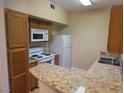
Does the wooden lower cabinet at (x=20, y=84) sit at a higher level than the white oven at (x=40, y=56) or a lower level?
lower

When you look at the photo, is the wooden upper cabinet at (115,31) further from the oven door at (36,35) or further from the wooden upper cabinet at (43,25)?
the wooden upper cabinet at (43,25)

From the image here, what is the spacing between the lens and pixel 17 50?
89.0 inches

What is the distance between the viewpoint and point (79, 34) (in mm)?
4660

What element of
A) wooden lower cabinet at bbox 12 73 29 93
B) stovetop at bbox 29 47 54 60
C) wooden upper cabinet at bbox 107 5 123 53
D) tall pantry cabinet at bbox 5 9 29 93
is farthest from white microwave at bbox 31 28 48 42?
wooden upper cabinet at bbox 107 5 123 53

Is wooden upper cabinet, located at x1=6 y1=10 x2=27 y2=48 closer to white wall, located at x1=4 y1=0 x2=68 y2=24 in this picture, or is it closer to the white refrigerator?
white wall, located at x1=4 y1=0 x2=68 y2=24

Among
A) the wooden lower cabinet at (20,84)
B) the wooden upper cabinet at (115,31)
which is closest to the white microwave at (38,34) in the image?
the wooden lower cabinet at (20,84)

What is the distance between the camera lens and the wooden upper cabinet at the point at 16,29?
6.73ft

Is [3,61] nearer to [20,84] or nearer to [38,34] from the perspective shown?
[20,84]

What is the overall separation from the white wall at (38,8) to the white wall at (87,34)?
83 cm

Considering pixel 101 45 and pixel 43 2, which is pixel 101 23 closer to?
pixel 101 45

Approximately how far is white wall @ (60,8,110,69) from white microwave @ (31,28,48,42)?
4.55ft

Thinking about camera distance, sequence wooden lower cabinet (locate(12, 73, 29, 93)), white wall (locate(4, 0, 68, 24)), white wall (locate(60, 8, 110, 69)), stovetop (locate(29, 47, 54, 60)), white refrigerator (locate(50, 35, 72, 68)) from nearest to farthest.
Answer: white wall (locate(4, 0, 68, 24)) → wooden lower cabinet (locate(12, 73, 29, 93)) → stovetop (locate(29, 47, 54, 60)) → white refrigerator (locate(50, 35, 72, 68)) → white wall (locate(60, 8, 110, 69))

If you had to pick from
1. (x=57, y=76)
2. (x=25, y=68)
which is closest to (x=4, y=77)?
(x=25, y=68)

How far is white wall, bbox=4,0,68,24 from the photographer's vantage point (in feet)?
7.07
